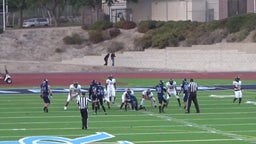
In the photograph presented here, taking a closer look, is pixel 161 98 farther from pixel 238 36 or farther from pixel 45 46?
pixel 45 46

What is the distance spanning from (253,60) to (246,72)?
87.1 inches

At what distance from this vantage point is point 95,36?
7288cm

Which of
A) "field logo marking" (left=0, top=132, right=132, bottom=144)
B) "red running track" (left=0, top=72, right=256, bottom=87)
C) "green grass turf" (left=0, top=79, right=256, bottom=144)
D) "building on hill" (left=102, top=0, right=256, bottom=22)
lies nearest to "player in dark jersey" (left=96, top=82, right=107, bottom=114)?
"green grass turf" (left=0, top=79, right=256, bottom=144)

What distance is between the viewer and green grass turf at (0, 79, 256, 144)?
26.6 m

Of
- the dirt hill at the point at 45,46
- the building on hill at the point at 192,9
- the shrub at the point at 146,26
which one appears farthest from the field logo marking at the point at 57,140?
the building on hill at the point at 192,9

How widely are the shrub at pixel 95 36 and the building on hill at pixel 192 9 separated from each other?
7864 millimetres

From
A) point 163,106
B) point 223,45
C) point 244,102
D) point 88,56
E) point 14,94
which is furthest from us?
point 88,56

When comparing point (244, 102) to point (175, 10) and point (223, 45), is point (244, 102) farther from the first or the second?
point (175, 10)

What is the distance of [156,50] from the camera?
2653 inches

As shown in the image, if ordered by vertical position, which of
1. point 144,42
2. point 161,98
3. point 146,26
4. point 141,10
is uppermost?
point 141,10

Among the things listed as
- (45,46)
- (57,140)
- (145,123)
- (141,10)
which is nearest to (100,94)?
(145,123)

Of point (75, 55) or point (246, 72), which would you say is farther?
point (75, 55)

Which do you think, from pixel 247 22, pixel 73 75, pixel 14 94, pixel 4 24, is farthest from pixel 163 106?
pixel 4 24

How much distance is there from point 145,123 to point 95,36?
4271 cm
